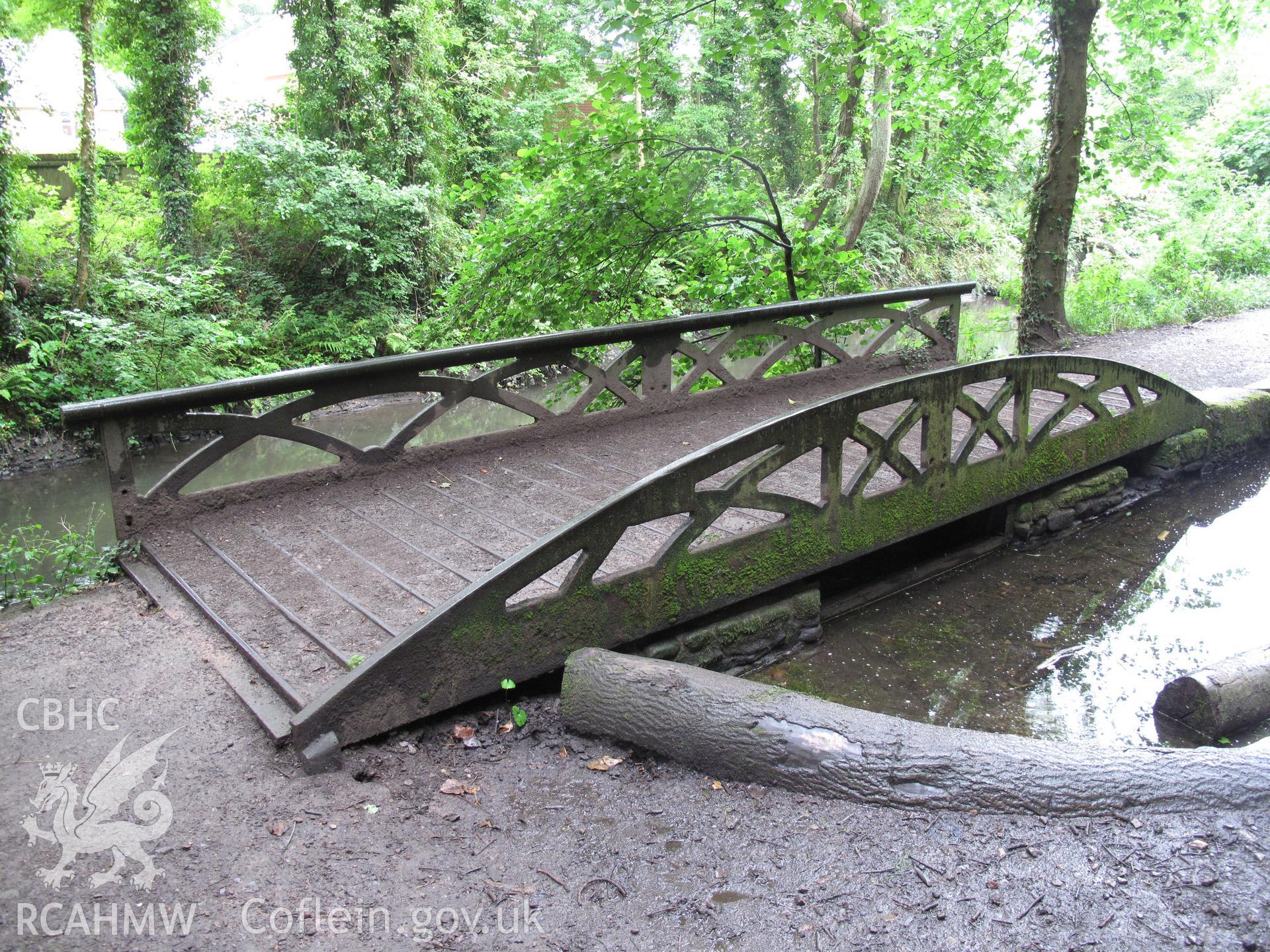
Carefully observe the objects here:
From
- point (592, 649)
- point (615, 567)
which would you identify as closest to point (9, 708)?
point (592, 649)

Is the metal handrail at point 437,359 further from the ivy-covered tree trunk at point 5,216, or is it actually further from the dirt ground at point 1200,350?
the ivy-covered tree trunk at point 5,216

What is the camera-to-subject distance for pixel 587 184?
25.9 feet

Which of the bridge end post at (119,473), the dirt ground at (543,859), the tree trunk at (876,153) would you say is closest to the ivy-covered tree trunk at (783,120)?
the tree trunk at (876,153)

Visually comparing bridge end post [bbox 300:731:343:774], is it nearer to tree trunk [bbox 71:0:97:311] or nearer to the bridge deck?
the bridge deck

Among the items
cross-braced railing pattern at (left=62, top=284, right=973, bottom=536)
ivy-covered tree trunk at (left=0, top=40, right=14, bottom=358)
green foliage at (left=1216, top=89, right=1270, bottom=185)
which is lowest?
cross-braced railing pattern at (left=62, top=284, right=973, bottom=536)

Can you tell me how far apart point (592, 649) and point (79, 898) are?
193 centimetres

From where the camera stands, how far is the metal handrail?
4.50 meters

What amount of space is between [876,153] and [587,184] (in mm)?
7162

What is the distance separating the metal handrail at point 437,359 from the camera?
14.8ft

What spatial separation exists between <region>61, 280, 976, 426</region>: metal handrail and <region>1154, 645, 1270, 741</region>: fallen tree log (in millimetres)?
4225

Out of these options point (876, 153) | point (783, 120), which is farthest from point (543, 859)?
point (783, 120)

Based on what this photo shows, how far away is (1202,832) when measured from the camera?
272 centimetres

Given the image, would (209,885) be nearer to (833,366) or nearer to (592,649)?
(592,649)

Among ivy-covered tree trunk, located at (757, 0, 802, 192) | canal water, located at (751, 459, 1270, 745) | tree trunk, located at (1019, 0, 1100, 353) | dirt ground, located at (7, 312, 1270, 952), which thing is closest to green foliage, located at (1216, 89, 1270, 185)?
ivy-covered tree trunk, located at (757, 0, 802, 192)
